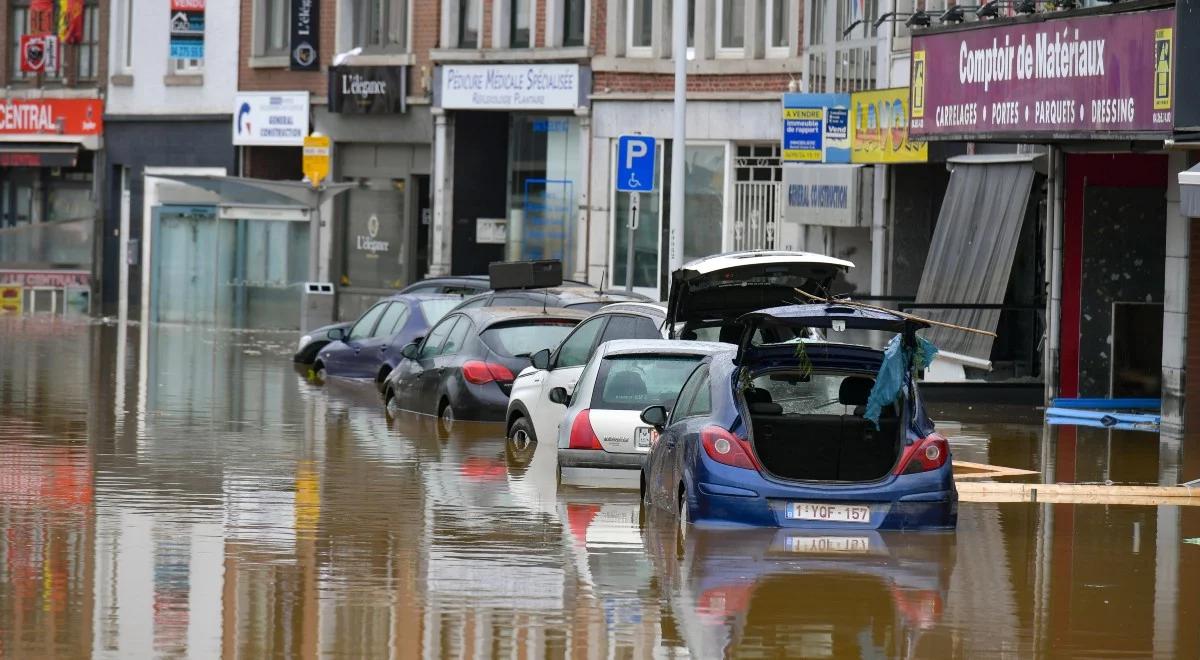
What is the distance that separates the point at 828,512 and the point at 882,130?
54.1 ft

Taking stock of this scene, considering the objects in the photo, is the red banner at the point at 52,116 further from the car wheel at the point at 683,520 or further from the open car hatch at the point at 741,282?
the car wheel at the point at 683,520

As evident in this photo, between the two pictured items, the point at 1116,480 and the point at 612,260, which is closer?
the point at 1116,480

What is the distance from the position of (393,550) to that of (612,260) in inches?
999

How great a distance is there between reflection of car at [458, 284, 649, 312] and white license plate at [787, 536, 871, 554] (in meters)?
10.8

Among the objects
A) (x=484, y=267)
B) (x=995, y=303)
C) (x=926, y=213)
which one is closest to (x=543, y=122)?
(x=484, y=267)

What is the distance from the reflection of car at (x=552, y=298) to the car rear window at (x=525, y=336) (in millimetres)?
2122

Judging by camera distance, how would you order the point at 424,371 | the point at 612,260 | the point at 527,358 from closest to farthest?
the point at 527,358, the point at 424,371, the point at 612,260

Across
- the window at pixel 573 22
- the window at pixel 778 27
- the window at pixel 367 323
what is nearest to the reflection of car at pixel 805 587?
the window at pixel 367 323

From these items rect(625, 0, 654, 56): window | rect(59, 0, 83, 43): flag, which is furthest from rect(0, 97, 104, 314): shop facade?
rect(625, 0, 654, 56): window

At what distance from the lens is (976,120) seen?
22656 millimetres

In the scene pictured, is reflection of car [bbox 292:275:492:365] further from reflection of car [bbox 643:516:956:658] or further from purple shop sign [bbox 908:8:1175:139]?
reflection of car [bbox 643:516:956:658]

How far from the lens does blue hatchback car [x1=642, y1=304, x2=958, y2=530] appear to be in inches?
513

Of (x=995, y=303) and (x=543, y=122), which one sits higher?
(x=543, y=122)

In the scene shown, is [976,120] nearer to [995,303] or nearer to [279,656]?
[995,303]
